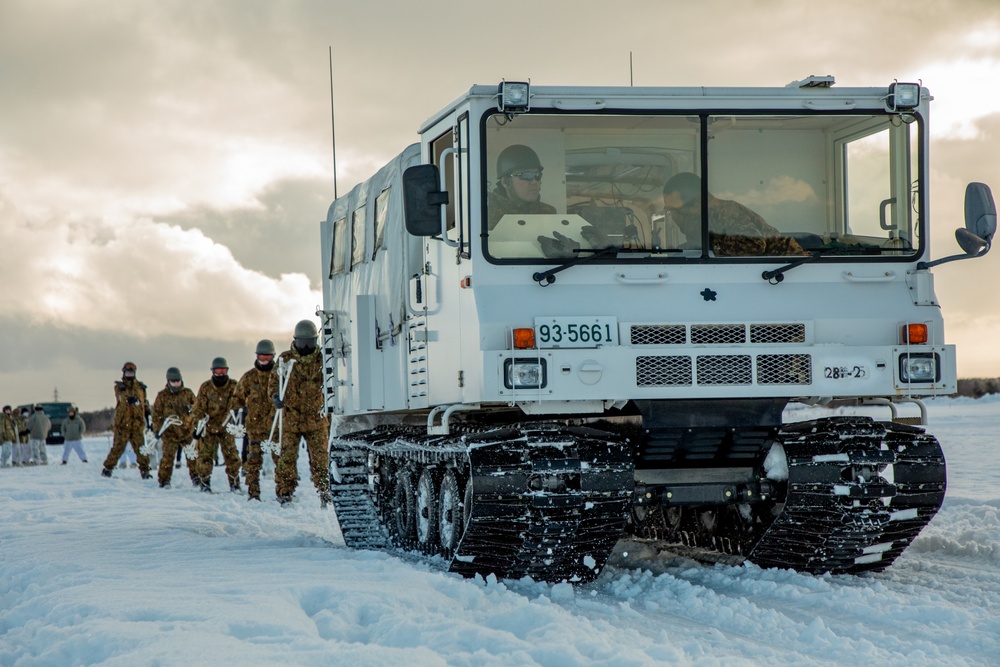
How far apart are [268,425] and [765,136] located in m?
11.1

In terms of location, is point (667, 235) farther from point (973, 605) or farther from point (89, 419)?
point (89, 419)

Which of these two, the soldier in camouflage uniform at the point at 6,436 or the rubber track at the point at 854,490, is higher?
the rubber track at the point at 854,490

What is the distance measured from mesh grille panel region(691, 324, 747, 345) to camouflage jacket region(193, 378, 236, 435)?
14.0 metres

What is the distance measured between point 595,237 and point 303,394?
908 cm

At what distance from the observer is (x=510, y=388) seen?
314 inches

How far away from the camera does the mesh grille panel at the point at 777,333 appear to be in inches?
331

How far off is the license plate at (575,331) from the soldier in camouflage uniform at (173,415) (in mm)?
15086

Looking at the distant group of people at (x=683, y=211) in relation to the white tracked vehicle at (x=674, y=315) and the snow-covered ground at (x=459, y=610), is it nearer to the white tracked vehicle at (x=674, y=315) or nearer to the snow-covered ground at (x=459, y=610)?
the white tracked vehicle at (x=674, y=315)

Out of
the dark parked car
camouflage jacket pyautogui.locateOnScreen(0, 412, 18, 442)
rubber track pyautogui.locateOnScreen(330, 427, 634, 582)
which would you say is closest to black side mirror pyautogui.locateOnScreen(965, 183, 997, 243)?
rubber track pyautogui.locateOnScreen(330, 427, 634, 582)

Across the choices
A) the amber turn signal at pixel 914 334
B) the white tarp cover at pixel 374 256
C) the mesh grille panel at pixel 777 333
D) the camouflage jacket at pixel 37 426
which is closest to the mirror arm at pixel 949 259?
the amber turn signal at pixel 914 334

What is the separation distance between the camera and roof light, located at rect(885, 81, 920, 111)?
889 centimetres

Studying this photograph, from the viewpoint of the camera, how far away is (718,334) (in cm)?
834

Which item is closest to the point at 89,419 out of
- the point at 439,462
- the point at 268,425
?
the point at 268,425

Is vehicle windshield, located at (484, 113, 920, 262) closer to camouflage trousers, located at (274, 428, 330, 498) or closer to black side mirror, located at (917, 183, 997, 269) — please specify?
black side mirror, located at (917, 183, 997, 269)
